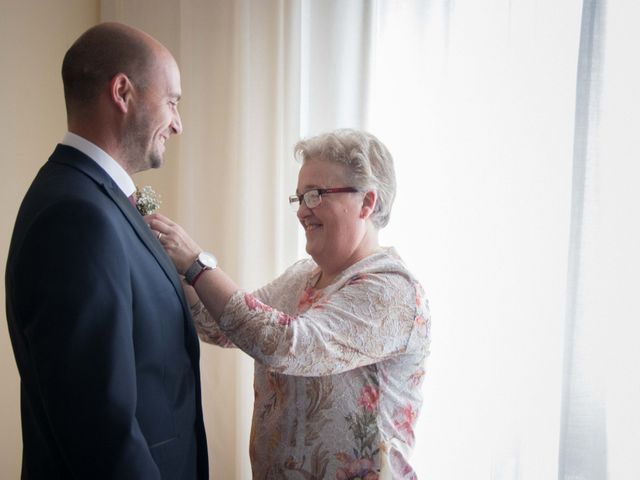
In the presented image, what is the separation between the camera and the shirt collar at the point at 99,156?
3.94 ft

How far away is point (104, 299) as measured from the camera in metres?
1.03

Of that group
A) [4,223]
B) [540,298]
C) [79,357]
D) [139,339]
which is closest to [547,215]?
[540,298]

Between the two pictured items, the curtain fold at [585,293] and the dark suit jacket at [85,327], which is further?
the curtain fold at [585,293]

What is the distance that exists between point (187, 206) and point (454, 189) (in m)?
1.05

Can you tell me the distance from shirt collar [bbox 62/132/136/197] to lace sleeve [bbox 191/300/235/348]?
0.52m

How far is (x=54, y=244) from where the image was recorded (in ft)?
3.37

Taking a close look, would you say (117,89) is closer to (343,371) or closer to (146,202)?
(146,202)

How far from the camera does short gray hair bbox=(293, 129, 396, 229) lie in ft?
5.19

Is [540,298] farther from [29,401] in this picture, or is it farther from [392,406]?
[29,401]

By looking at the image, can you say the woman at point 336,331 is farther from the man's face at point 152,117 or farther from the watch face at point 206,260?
the man's face at point 152,117

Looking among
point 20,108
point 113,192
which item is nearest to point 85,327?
point 113,192

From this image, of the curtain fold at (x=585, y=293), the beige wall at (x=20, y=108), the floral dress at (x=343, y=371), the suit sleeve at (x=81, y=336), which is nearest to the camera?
the suit sleeve at (x=81, y=336)

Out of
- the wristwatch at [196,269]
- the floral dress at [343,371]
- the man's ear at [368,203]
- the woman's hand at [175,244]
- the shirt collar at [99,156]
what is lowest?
the floral dress at [343,371]

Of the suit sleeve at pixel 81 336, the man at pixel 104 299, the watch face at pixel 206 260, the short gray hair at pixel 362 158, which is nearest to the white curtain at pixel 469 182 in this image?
the short gray hair at pixel 362 158
